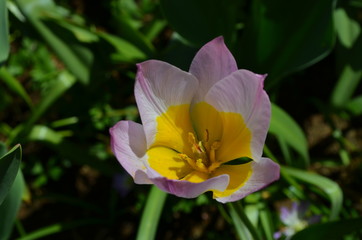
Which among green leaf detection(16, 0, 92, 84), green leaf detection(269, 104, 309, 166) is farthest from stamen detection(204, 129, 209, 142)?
green leaf detection(16, 0, 92, 84)

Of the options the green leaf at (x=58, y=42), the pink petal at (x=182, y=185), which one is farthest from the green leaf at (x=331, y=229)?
the green leaf at (x=58, y=42)

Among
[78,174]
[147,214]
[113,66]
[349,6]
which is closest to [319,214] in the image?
[147,214]

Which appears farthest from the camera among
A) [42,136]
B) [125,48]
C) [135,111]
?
[135,111]

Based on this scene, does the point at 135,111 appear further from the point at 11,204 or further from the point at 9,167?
the point at 9,167

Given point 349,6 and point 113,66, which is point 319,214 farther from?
point 113,66

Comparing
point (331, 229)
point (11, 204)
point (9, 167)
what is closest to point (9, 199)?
point (11, 204)

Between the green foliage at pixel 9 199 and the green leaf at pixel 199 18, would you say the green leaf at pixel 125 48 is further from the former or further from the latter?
the green foliage at pixel 9 199
